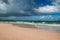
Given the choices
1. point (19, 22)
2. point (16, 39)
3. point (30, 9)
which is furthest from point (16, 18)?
point (16, 39)

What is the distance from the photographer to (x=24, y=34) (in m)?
1.25

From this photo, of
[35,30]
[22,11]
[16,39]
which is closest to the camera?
[16,39]

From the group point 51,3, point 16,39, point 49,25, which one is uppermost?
point 51,3

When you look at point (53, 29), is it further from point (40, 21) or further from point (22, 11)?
point (22, 11)

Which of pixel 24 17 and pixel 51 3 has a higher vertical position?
pixel 51 3

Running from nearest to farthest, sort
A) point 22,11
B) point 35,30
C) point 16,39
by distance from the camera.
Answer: point 16,39, point 35,30, point 22,11

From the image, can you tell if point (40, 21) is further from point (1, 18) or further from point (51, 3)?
point (1, 18)

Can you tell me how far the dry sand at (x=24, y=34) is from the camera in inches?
46.5

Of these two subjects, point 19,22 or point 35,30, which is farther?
point 19,22

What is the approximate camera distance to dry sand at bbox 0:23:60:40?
118 centimetres

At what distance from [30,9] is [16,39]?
1.40 feet

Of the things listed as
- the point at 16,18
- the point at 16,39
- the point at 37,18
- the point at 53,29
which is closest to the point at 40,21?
the point at 37,18

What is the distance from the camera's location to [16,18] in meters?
1.45

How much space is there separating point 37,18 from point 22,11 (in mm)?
178
